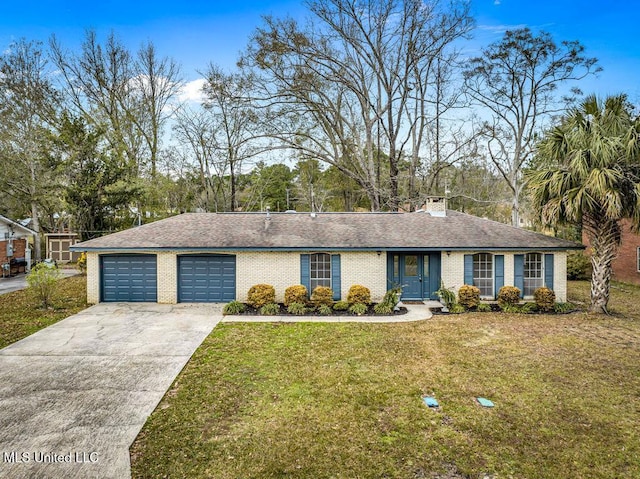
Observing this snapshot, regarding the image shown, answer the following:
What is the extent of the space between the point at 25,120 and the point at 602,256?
33.7 meters

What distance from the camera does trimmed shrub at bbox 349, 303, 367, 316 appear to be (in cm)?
1291

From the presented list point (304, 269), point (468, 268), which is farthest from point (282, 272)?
point (468, 268)

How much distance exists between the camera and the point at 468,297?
13625mm

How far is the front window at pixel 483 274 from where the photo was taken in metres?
14.5

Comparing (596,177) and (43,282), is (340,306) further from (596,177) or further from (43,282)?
(43,282)

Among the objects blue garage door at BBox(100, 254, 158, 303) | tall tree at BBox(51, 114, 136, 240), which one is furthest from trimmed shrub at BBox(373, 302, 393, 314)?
tall tree at BBox(51, 114, 136, 240)

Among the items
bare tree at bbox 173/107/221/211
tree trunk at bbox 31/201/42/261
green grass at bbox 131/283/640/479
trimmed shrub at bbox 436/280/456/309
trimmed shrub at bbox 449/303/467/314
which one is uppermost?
bare tree at bbox 173/107/221/211

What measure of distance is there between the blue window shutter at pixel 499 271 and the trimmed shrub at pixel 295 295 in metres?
7.40

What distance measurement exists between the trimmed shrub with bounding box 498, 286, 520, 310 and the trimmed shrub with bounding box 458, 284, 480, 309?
0.92 meters

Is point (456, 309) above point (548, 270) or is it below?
below

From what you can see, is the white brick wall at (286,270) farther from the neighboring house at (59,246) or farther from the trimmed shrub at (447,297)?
the neighboring house at (59,246)

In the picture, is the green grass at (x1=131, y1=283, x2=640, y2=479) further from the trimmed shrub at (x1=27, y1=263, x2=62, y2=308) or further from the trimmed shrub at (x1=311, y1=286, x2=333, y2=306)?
the trimmed shrub at (x1=27, y1=263, x2=62, y2=308)

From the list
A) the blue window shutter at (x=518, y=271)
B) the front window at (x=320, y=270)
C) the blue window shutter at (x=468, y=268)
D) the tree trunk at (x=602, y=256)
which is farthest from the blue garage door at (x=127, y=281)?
the tree trunk at (x=602, y=256)

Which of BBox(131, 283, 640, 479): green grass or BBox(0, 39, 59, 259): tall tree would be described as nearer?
BBox(131, 283, 640, 479): green grass
